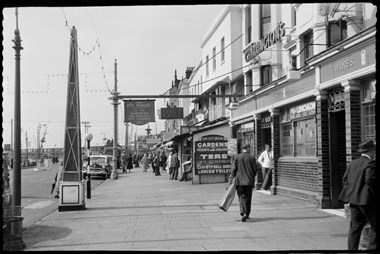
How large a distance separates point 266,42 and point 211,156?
695 cm

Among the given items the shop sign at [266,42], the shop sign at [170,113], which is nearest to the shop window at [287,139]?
the shop sign at [266,42]

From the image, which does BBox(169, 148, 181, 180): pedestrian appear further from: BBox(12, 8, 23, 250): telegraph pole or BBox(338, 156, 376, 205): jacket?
BBox(338, 156, 376, 205): jacket

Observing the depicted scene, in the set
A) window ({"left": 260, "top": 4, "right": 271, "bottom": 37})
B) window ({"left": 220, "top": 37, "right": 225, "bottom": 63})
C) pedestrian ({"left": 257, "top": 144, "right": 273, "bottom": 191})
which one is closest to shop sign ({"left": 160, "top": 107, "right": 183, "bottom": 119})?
window ({"left": 220, "top": 37, "right": 225, "bottom": 63})

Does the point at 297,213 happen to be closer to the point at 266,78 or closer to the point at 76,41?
the point at 76,41

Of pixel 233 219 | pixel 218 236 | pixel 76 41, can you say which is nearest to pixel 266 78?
pixel 76 41

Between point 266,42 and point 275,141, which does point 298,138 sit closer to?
point 275,141

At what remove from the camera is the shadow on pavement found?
355 inches

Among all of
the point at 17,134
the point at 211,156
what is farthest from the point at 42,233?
the point at 211,156

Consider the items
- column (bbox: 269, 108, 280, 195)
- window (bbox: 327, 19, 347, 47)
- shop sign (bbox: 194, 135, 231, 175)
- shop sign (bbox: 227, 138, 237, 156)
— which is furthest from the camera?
shop sign (bbox: 194, 135, 231, 175)

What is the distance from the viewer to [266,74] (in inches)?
773

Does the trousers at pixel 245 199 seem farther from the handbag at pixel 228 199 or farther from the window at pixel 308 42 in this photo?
the window at pixel 308 42

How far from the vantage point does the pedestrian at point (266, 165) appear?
1650 centimetres

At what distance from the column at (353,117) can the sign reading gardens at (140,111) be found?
59.0 ft

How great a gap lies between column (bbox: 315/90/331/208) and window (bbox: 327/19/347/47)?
1.90 metres
